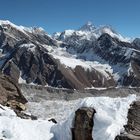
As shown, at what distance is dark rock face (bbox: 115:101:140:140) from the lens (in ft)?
68.2

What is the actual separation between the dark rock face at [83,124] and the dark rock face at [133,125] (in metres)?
2.14

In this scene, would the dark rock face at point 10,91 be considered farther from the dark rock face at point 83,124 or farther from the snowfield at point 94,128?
the dark rock face at point 83,124

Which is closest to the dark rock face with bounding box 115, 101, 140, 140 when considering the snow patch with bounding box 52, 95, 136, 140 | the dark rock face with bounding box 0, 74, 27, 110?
the snow patch with bounding box 52, 95, 136, 140

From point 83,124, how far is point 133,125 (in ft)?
9.62

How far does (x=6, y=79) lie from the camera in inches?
2803

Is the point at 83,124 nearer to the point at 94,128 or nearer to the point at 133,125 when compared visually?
the point at 94,128

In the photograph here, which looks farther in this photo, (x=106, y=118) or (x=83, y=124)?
(x=83, y=124)

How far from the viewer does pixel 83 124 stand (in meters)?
23.4

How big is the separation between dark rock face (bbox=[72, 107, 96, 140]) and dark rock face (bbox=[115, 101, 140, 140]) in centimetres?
214

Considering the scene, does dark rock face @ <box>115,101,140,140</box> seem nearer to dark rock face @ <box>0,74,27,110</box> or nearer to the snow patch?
the snow patch

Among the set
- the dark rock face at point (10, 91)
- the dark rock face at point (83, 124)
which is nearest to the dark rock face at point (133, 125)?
the dark rock face at point (83, 124)

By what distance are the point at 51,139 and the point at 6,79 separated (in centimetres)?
4633

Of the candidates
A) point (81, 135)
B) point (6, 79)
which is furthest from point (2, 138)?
point (6, 79)

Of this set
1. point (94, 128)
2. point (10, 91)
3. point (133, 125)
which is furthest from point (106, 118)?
point (10, 91)
